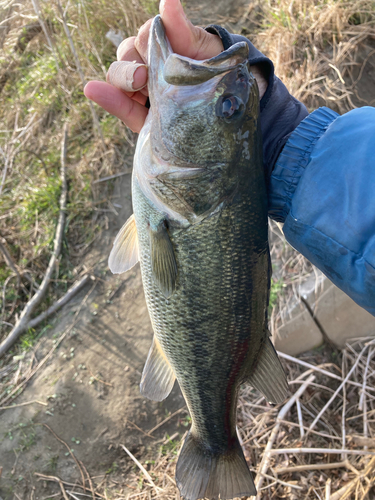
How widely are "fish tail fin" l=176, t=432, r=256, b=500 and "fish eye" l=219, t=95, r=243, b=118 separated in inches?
69.4

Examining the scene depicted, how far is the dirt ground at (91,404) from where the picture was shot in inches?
129

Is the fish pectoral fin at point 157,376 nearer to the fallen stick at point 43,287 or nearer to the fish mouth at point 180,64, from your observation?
the fish mouth at point 180,64

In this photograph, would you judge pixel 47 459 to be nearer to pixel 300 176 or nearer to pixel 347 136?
pixel 300 176

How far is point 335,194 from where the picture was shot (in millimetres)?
1562

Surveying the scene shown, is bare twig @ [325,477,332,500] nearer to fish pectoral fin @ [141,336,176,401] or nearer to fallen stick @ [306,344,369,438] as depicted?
fallen stick @ [306,344,369,438]

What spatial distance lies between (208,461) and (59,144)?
16.0 feet

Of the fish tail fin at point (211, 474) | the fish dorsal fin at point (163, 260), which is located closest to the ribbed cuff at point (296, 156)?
the fish dorsal fin at point (163, 260)

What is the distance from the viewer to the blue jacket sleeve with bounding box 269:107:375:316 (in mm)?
1480

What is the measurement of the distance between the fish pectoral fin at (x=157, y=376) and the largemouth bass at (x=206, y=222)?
0.50 feet

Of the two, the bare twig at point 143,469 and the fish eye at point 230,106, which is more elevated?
the fish eye at point 230,106

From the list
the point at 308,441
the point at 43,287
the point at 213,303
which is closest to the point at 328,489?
the point at 308,441

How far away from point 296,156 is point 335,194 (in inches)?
12.0

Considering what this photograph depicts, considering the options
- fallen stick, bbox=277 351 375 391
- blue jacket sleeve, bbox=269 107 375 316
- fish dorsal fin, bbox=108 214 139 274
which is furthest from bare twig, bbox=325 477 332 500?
fish dorsal fin, bbox=108 214 139 274

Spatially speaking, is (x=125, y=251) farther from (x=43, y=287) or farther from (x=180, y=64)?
(x=43, y=287)
